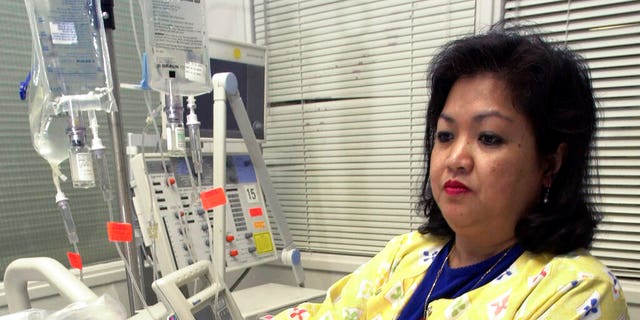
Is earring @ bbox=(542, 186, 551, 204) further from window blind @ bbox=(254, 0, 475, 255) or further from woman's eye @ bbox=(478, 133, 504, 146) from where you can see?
window blind @ bbox=(254, 0, 475, 255)

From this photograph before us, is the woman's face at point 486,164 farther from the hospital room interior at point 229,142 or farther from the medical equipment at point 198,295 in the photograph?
the medical equipment at point 198,295

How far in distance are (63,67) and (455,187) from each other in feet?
3.45

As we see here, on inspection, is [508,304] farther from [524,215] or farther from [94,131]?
[94,131]

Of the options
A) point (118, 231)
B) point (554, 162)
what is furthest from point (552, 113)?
point (118, 231)

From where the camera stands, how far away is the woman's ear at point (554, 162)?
3.16 feet

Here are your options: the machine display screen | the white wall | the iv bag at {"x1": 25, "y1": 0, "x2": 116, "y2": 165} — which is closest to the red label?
the machine display screen

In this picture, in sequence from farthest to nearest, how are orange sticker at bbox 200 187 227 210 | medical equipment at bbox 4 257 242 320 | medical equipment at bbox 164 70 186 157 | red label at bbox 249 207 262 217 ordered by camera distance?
1. red label at bbox 249 207 262 217
2. orange sticker at bbox 200 187 227 210
3. medical equipment at bbox 164 70 186 157
4. medical equipment at bbox 4 257 242 320

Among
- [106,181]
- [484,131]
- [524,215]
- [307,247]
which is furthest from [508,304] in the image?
[307,247]

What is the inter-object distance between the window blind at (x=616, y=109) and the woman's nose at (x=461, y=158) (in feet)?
3.12

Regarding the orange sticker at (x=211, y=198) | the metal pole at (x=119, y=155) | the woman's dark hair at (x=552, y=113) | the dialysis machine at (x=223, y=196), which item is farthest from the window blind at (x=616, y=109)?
the metal pole at (x=119, y=155)

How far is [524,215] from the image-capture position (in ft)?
3.21

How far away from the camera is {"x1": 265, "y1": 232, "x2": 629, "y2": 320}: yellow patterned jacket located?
818 mm

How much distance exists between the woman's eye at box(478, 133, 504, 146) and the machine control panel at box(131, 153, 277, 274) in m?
0.90

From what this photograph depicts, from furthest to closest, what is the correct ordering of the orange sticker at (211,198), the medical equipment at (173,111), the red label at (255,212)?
the red label at (255,212), the orange sticker at (211,198), the medical equipment at (173,111)
